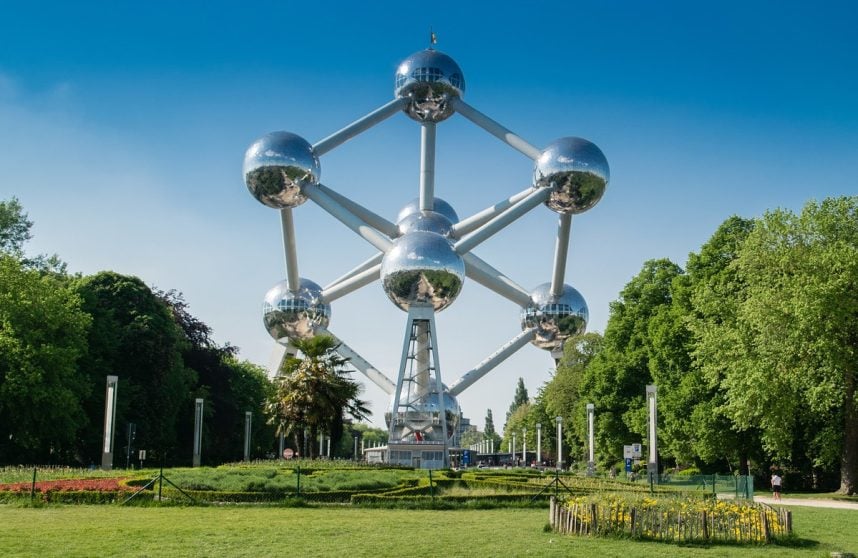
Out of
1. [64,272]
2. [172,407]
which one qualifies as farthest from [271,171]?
[64,272]

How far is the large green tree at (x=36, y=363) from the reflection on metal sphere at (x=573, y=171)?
20.4m

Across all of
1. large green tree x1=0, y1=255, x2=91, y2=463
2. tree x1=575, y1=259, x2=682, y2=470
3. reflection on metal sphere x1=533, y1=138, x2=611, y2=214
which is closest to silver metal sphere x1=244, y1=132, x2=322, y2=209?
reflection on metal sphere x1=533, y1=138, x2=611, y2=214

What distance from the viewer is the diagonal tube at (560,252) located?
39.9m

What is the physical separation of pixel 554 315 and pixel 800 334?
16.0m

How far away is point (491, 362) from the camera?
4481 cm

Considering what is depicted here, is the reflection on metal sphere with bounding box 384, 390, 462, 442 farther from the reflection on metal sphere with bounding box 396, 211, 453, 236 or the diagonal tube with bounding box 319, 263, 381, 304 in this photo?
the diagonal tube with bounding box 319, 263, 381, 304

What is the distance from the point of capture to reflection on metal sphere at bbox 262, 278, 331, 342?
145 feet

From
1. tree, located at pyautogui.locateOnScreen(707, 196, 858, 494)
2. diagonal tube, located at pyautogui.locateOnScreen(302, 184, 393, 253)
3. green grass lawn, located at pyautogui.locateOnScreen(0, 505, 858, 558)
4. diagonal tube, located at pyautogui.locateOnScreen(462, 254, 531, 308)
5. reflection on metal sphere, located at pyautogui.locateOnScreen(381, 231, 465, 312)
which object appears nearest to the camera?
green grass lawn, located at pyautogui.locateOnScreen(0, 505, 858, 558)

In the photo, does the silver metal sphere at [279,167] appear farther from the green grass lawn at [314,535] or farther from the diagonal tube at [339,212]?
the green grass lawn at [314,535]

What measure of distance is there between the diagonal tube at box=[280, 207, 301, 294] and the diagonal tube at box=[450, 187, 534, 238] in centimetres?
702

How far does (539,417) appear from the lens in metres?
83.9

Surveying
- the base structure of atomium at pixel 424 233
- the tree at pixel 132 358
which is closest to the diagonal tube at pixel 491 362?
the base structure of atomium at pixel 424 233

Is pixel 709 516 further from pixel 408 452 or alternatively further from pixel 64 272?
pixel 64 272

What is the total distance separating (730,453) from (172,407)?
1064 inches
